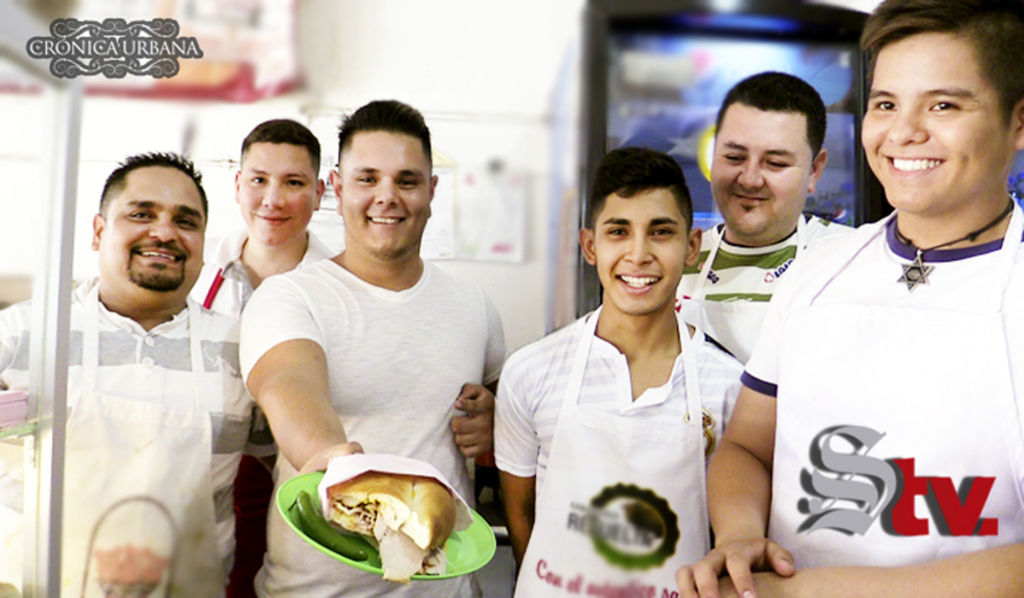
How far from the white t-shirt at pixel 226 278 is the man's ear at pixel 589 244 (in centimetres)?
59

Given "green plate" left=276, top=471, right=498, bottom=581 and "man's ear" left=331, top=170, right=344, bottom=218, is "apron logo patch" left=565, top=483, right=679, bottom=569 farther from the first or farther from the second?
"man's ear" left=331, top=170, right=344, bottom=218

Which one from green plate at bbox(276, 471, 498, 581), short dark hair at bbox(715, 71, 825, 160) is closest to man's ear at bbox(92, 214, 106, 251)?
green plate at bbox(276, 471, 498, 581)

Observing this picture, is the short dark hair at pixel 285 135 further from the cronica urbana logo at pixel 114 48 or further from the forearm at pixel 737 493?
the forearm at pixel 737 493

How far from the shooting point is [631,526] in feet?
4.53

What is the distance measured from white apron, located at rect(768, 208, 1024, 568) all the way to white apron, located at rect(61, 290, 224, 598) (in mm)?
990

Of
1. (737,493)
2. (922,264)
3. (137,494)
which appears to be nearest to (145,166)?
(137,494)

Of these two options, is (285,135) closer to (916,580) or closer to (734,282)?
(734,282)

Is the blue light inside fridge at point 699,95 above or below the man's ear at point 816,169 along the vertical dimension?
above

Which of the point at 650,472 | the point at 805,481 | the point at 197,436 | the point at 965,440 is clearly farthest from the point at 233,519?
the point at 965,440

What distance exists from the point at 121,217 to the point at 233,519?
0.57 metres

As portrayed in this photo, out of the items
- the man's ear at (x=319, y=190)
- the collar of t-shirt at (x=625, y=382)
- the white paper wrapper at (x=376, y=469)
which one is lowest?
the white paper wrapper at (x=376, y=469)

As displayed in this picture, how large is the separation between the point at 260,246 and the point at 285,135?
20 cm

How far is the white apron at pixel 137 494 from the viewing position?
146cm

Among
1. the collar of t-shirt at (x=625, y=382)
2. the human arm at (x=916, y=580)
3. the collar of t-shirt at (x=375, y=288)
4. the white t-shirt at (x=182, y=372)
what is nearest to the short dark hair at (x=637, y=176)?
the collar of t-shirt at (x=625, y=382)
